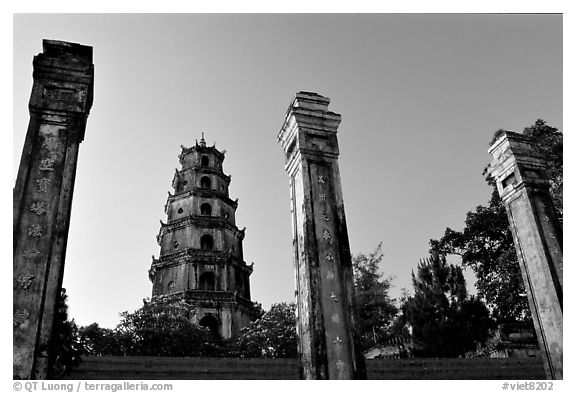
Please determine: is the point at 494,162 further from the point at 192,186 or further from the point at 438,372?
the point at 192,186

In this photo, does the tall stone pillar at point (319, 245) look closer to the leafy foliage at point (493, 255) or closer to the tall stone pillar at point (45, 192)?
the tall stone pillar at point (45, 192)

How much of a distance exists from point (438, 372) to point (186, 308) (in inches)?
514

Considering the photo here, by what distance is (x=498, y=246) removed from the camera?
20625mm

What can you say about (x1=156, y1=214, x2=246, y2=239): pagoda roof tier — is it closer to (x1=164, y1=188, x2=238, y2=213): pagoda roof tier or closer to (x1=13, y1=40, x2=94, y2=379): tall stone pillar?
(x1=164, y1=188, x2=238, y2=213): pagoda roof tier

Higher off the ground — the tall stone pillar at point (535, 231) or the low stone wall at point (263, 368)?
the tall stone pillar at point (535, 231)

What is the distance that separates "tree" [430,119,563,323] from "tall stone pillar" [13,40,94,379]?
14.6 metres

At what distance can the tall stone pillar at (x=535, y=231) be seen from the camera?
6.21m

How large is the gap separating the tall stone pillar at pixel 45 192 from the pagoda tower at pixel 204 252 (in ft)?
58.4

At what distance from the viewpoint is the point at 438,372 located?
11125 mm

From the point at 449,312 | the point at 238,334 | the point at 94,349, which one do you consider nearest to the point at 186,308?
the point at 238,334

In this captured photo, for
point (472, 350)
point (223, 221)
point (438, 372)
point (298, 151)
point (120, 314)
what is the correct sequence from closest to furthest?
point (298, 151) → point (438, 372) → point (472, 350) → point (120, 314) → point (223, 221)

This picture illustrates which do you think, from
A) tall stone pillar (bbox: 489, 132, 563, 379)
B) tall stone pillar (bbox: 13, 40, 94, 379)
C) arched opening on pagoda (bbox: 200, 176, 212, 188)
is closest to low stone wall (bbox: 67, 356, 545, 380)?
tall stone pillar (bbox: 489, 132, 563, 379)

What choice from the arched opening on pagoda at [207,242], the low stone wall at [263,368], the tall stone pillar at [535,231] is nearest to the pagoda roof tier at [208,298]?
the arched opening on pagoda at [207,242]

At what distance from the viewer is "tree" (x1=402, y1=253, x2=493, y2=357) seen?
1764 cm
